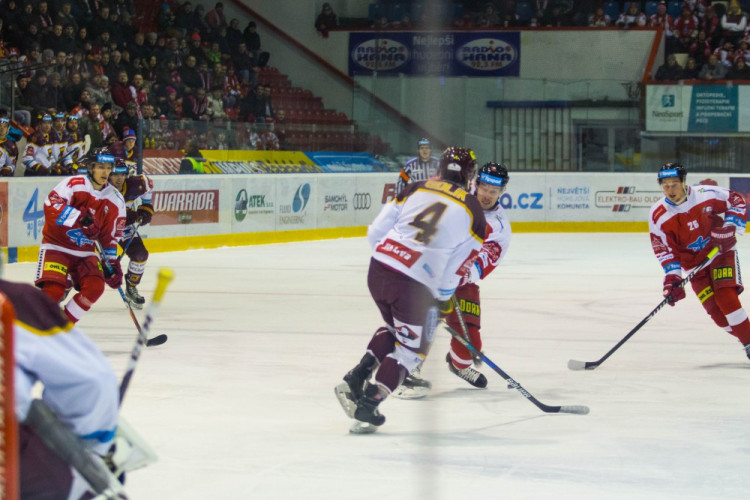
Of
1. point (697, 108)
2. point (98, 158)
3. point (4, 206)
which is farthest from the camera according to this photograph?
point (697, 108)

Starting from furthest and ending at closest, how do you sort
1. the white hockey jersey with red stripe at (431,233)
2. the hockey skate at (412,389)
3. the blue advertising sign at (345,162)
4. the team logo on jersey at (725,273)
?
the blue advertising sign at (345,162)
the team logo on jersey at (725,273)
the hockey skate at (412,389)
the white hockey jersey with red stripe at (431,233)

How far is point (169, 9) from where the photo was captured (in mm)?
15938

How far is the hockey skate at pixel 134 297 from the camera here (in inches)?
324

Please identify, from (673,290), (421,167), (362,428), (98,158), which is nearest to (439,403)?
(362,428)

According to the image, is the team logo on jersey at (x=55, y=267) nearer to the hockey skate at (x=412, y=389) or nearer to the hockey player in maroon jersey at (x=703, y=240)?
the hockey skate at (x=412, y=389)

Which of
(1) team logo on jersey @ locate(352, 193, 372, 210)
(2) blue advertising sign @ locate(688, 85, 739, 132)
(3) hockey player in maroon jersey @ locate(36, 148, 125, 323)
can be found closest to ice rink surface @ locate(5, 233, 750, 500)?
(3) hockey player in maroon jersey @ locate(36, 148, 125, 323)

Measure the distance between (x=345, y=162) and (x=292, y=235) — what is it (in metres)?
1.97

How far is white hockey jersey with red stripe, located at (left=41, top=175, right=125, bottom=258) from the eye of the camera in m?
5.85

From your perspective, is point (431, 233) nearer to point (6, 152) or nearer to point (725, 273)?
point (725, 273)

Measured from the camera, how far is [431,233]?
164 inches

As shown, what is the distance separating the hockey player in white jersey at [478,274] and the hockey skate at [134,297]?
335 cm

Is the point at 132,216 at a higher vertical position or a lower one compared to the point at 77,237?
lower

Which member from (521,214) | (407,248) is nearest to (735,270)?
(407,248)

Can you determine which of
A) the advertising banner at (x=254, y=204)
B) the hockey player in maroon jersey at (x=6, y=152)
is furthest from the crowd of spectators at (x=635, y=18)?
the hockey player in maroon jersey at (x=6, y=152)
